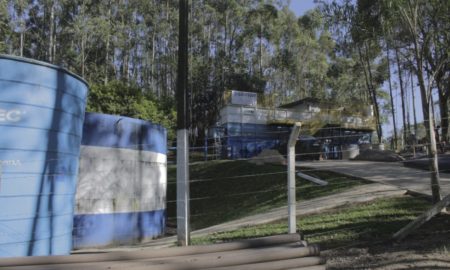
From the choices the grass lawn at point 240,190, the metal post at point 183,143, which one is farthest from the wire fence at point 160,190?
the metal post at point 183,143

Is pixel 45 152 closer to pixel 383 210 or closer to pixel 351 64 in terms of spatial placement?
pixel 383 210

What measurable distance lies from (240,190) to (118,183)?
7.01 metres

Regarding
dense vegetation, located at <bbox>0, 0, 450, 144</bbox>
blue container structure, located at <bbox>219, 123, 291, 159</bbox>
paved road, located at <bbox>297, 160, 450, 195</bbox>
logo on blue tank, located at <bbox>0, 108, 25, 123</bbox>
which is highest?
dense vegetation, located at <bbox>0, 0, 450, 144</bbox>

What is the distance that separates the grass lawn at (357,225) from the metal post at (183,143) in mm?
1870

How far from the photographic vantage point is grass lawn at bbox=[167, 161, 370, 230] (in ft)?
46.0

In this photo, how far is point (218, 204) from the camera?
18062 mm

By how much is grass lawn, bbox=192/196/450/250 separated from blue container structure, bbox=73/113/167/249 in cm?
384

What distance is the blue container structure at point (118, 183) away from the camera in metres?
12.0

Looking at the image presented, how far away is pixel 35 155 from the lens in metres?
6.57

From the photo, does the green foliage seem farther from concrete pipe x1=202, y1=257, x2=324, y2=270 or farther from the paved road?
concrete pipe x1=202, y1=257, x2=324, y2=270

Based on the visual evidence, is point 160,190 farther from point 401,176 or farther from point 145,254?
point 145,254

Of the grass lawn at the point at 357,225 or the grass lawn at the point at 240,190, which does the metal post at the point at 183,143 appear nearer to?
the grass lawn at the point at 357,225

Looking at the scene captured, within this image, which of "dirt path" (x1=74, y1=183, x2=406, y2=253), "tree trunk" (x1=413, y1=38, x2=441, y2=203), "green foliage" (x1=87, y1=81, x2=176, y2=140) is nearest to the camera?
"tree trunk" (x1=413, y1=38, x2=441, y2=203)

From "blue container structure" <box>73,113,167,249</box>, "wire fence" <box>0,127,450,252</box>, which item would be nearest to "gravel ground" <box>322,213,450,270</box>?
"wire fence" <box>0,127,450,252</box>
